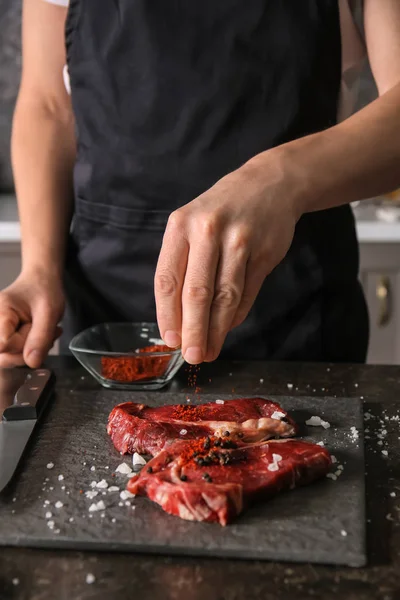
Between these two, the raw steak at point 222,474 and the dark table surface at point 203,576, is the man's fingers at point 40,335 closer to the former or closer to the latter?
the raw steak at point 222,474

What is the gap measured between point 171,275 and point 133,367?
0.34 m

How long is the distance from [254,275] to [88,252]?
61 centimetres

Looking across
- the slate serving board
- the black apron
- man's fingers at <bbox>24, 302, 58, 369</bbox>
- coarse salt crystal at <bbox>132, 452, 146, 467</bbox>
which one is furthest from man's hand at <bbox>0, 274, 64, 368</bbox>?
coarse salt crystal at <bbox>132, 452, 146, 467</bbox>

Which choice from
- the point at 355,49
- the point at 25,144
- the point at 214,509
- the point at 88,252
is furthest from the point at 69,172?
the point at 214,509

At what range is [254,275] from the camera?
3.67 ft

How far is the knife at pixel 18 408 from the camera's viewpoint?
107 centimetres

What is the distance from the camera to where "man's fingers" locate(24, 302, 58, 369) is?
1458 millimetres

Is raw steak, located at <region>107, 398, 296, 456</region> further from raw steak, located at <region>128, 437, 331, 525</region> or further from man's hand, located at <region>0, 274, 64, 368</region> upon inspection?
man's hand, located at <region>0, 274, 64, 368</region>

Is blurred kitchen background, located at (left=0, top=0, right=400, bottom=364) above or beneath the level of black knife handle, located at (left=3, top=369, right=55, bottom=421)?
beneath

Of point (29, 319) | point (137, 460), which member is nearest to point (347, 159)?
point (137, 460)

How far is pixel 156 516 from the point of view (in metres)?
0.93

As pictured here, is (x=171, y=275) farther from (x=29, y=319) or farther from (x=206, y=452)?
(x=29, y=319)

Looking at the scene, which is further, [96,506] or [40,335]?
[40,335]

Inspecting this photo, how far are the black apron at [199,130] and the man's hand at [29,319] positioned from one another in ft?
0.44
